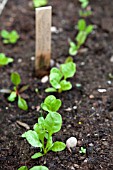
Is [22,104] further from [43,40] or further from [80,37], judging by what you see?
[80,37]

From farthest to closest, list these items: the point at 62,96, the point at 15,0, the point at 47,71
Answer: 1. the point at 15,0
2. the point at 47,71
3. the point at 62,96

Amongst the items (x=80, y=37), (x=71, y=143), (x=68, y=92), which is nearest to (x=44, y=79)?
(x=68, y=92)

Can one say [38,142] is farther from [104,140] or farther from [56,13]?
[56,13]

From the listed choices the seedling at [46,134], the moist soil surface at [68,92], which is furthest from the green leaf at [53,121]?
the moist soil surface at [68,92]

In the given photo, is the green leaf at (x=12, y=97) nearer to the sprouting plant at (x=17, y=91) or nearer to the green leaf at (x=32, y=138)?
the sprouting plant at (x=17, y=91)

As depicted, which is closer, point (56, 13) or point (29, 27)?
point (29, 27)

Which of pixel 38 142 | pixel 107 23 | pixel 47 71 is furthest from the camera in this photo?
pixel 107 23

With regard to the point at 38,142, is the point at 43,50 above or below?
above

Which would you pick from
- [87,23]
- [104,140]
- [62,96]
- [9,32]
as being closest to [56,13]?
[87,23]
